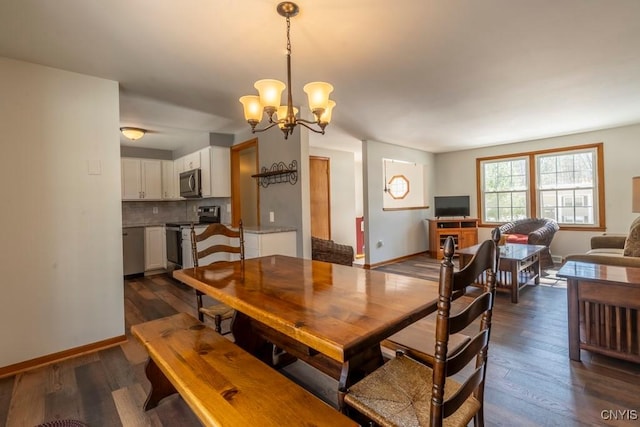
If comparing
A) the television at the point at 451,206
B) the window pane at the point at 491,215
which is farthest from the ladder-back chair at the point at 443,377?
the window pane at the point at 491,215

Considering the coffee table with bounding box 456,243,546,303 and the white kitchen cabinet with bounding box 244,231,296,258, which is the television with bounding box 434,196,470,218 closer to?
the coffee table with bounding box 456,243,546,303

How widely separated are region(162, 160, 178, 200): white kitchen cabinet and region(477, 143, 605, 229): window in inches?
247

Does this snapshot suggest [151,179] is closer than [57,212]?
No

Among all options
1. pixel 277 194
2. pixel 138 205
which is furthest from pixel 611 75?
pixel 138 205

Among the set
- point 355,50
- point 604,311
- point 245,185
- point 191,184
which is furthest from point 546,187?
point 191,184

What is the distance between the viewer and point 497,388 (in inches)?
73.7

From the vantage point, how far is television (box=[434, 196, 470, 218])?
6.36m

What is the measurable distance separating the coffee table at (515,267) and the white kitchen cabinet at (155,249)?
184 inches

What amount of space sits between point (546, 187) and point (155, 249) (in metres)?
7.23

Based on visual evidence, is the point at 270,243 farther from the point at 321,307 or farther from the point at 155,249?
the point at 155,249

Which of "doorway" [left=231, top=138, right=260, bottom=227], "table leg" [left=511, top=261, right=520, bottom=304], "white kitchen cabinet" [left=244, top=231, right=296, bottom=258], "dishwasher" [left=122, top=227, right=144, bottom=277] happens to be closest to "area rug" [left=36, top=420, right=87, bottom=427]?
"white kitchen cabinet" [left=244, top=231, right=296, bottom=258]

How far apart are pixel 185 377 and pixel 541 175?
22.1 ft

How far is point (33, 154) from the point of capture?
7.57 ft

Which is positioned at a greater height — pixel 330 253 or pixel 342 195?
pixel 342 195
